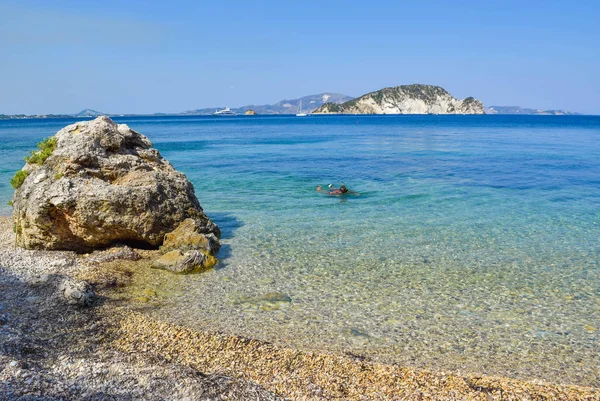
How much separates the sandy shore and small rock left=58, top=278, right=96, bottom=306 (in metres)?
0.20

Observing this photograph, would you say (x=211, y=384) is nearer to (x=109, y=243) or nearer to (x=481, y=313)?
(x=481, y=313)

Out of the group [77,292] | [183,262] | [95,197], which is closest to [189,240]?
[183,262]

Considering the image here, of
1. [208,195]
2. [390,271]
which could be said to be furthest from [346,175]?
[390,271]

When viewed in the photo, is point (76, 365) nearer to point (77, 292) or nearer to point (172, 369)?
point (172, 369)

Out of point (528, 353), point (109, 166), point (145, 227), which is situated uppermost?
point (109, 166)

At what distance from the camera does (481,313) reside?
974 centimetres

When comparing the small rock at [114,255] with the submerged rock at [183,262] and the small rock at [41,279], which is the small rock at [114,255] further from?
the small rock at [41,279]

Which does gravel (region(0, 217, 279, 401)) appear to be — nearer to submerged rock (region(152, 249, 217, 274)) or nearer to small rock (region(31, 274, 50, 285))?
small rock (region(31, 274, 50, 285))

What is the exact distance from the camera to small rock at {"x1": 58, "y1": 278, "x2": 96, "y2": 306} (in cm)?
934

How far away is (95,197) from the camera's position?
Result: 12.7m

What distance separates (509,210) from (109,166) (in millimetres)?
15547

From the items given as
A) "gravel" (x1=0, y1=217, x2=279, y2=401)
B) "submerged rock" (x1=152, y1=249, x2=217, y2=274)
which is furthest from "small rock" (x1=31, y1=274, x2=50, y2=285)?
"submerged rock" (x1=152, y1=249, x2=217, y2=274)

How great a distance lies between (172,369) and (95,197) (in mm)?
7304

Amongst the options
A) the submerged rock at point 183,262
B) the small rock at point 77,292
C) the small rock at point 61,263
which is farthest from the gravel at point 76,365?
the submerged rock at point 183,262
